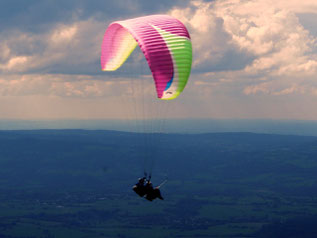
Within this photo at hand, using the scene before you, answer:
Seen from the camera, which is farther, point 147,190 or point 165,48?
point 147,190

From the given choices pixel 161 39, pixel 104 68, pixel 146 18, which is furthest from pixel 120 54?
pixel 161 39

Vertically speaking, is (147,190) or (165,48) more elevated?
(165,48)

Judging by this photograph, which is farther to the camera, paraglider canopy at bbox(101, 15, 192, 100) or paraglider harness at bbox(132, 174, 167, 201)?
paraglider harness at bbox(132, 174, 167, 201)

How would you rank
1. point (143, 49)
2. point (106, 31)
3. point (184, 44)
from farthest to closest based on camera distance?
point (106, 31) < point (184, 44) < point (143, 49)

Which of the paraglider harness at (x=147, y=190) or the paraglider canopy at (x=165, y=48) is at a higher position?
the paraglider canopy at (x=165, y=48)

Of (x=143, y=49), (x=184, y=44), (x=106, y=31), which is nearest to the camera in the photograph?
(x=143, y=49)

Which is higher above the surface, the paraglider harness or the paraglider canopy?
the paraglider canopy

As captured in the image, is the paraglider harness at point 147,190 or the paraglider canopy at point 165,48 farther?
the paraglider harness at point 147,190

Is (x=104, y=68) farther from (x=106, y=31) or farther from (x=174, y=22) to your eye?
(x=174, y=22)
